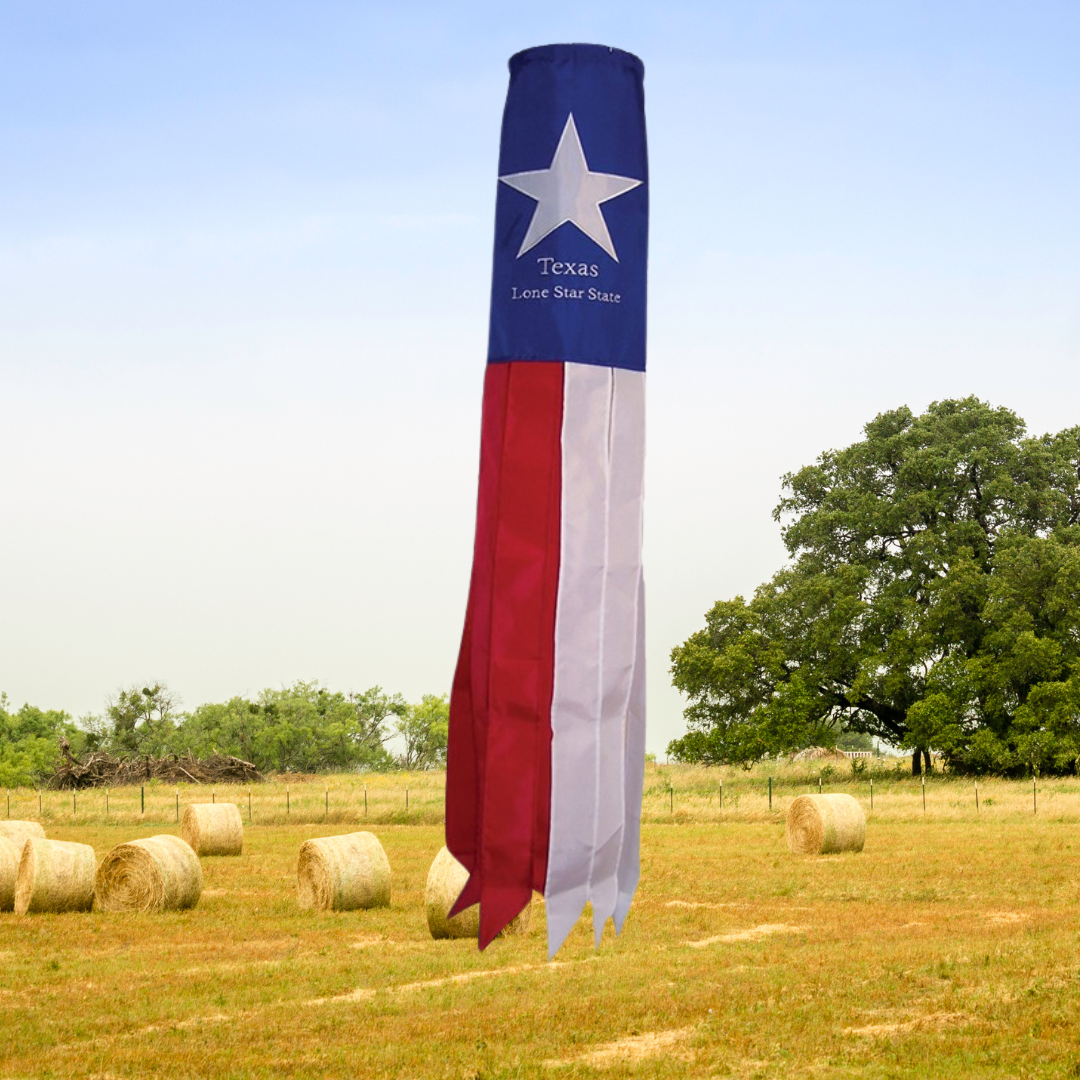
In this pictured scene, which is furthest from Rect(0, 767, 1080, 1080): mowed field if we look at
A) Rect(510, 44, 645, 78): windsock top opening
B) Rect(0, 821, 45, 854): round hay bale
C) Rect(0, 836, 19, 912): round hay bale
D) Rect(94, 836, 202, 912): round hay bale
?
Rect(510, 44, 645, 78): windsock top opening

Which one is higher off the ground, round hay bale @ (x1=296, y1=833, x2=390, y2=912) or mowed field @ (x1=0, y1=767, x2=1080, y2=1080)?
round hay bale @ (x1=296, y1=833, x2=390, y2=912)

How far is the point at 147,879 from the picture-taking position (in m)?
19.6

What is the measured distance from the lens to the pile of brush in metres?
58.1

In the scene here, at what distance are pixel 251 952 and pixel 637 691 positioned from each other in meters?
11.6

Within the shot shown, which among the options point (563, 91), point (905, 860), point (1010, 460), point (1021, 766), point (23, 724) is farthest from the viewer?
point (23, 724)

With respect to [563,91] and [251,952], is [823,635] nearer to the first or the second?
[251,952]

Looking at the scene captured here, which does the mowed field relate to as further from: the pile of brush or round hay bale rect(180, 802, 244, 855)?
the pile of brush

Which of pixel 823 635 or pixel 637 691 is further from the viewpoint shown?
pixel 823 635

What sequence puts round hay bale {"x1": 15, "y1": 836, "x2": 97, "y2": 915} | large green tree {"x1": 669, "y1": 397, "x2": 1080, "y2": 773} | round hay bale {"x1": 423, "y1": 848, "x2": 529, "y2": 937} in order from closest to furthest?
round hay bale {"x1": 423, "y1": 848, "x2": 529, "y2": 937} → round hay bale {"x1": 15, "y1": 836, "x2": 97, "y2": 915} → large green tree {"x1": 669, "y1": 397, "x2": 1080, "y2": 773}

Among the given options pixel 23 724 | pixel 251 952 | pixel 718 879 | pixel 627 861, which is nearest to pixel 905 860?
pixel 718 879

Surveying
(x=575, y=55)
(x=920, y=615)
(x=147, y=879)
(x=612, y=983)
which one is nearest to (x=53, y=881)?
(x=147, y=879)

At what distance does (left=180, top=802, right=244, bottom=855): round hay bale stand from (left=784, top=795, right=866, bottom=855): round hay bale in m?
11.1

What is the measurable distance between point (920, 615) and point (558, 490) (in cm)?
4169

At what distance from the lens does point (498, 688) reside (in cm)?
585
